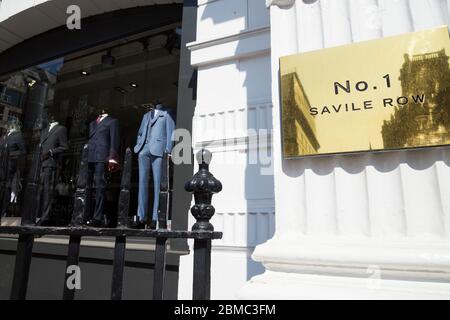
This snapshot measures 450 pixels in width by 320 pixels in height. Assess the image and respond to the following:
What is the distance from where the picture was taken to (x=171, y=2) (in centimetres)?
410

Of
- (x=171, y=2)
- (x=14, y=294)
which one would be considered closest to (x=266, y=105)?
(x=14, y=294)

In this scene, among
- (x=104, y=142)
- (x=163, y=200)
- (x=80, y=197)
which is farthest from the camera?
(x=104, y=142)

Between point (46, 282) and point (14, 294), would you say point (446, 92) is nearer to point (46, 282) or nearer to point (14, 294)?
point (14, 294)

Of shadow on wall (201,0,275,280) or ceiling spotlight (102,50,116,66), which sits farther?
ceiling spotlight (102,50,116,66)

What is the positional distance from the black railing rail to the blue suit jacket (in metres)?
2.36

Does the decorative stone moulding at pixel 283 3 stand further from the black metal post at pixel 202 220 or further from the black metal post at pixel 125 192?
the black metal post at pixel 125 192

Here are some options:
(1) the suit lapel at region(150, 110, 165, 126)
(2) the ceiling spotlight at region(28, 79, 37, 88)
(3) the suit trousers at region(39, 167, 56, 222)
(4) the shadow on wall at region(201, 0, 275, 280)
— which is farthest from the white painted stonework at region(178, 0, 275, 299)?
(2) the ceiling spotlight at region(28, 79, 37, 88)

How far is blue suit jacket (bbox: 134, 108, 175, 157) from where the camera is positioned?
382 cm

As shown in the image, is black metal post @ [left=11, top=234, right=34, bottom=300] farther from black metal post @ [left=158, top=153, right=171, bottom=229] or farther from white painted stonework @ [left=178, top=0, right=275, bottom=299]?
white painted stonework @ [left=178, top=0, right=275, bottom=299]

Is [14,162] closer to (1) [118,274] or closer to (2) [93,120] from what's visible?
(2) [93,120]

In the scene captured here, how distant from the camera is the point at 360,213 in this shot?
4.72 feet

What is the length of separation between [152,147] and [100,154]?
1.09m

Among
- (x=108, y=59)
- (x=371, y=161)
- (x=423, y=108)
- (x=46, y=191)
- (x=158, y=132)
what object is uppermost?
(x=108, y=59)

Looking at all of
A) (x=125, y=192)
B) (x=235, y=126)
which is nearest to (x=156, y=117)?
(x=235, y=126)
